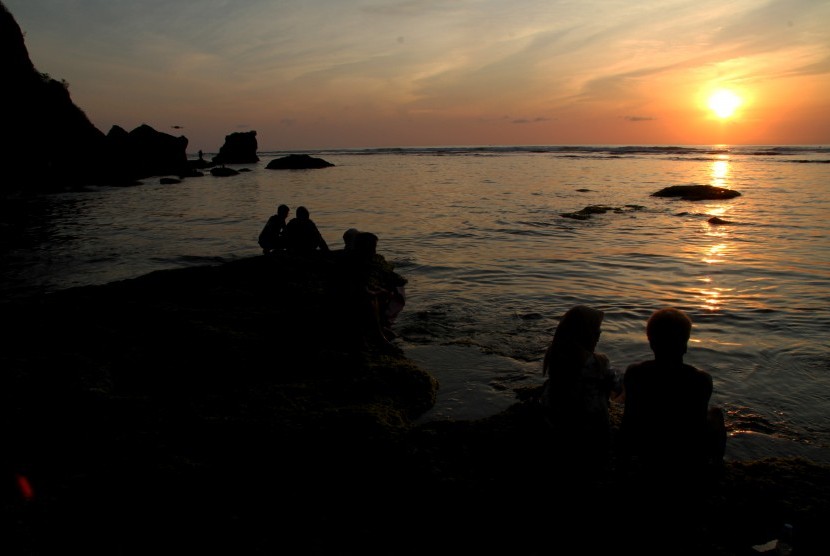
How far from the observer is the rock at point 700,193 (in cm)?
3048

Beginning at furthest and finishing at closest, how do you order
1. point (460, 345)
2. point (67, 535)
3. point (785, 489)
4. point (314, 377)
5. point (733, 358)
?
point (460, 345) → point (733, 358) → point (314, 377) → point (785, 489) → point (67, 535)

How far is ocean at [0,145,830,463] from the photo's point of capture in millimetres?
6879

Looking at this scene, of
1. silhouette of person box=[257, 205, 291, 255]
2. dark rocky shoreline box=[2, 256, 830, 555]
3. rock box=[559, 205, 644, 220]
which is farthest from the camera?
rock box=[559, 205, 644, 220]

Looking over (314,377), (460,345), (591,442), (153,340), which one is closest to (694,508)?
(591,442)

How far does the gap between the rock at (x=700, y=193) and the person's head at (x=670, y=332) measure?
31.0 m

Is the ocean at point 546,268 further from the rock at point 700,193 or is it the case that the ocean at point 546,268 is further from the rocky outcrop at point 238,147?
the rocky outcrop at point 238,147

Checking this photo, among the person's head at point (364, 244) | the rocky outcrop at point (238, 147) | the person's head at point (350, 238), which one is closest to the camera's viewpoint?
the person's head at point (364, 244)

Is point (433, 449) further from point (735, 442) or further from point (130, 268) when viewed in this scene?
point (130, 268)

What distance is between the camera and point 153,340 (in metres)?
6.32

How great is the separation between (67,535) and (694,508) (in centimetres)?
420

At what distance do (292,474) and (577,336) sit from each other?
2.45 meters

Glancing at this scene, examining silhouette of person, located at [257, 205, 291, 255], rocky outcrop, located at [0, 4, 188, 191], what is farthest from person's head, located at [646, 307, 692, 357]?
rocky outcrop, located at [0, 4, 188, 191]

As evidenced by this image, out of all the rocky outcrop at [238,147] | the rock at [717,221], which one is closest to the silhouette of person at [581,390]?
the rock at [717,221]

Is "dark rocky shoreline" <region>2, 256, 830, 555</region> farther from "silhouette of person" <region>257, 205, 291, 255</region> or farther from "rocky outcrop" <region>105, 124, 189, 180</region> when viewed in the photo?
"rocky outcrop" <region>105, 124, 189, 180</region>
